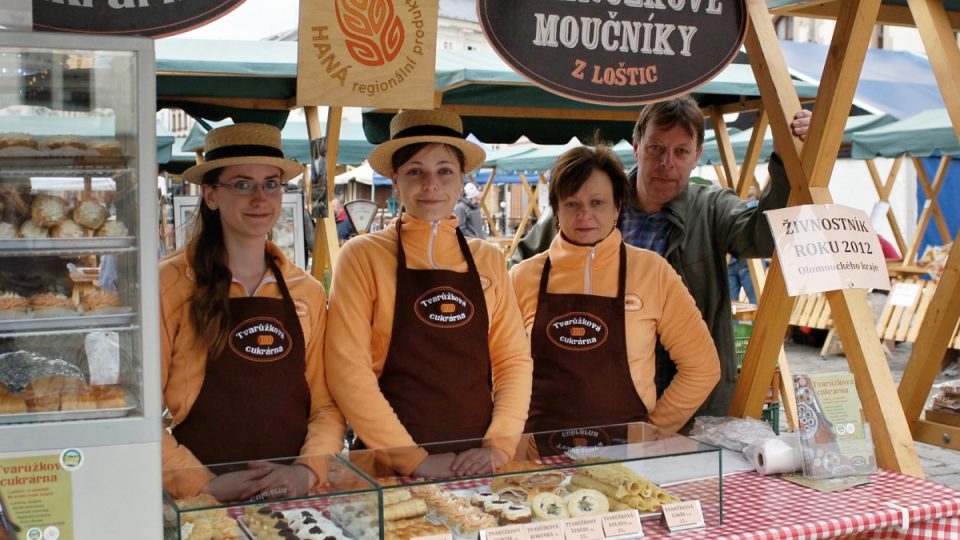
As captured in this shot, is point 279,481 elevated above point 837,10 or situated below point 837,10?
below

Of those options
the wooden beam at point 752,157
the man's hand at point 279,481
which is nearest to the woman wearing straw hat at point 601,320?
the man's hand at point 279,481

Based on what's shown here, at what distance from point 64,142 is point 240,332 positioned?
766mm

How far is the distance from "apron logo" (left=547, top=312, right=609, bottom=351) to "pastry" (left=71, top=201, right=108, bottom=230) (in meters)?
1.53

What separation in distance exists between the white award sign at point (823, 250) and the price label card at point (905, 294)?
8.62 m

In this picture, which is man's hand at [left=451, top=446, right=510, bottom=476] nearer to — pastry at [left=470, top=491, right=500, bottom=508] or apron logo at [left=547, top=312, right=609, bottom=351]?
pastry at [left=470, top=491, right=500, bottom=508]

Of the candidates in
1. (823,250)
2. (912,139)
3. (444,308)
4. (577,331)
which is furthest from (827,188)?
(912,139)

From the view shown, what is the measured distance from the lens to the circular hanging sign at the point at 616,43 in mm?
2891

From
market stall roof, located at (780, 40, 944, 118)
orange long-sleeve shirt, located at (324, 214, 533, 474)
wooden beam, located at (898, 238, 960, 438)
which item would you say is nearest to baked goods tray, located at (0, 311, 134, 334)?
orange long-sleeve shirt, located at (324, 214, 533, 474)

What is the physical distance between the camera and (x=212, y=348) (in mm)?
2670

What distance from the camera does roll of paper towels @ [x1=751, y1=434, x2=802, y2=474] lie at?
281cm

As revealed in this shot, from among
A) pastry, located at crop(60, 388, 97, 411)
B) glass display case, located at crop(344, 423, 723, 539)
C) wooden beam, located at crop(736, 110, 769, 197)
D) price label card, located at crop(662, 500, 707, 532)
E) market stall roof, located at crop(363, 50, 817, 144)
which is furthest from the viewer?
wooden beam, located at crop(736, 110, 769, 197)

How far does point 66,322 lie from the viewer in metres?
2.10

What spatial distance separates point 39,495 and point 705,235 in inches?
105

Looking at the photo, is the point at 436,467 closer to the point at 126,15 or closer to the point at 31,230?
the point at 31,230
